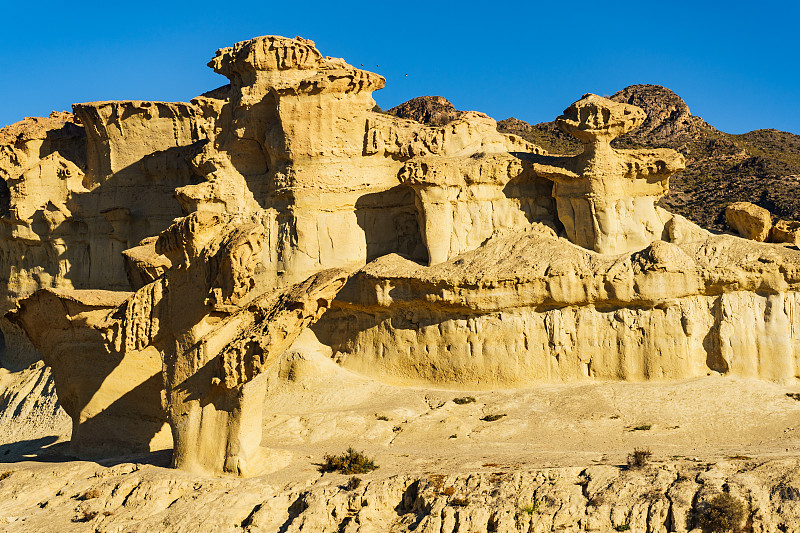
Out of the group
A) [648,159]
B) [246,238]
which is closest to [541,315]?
[648,159]

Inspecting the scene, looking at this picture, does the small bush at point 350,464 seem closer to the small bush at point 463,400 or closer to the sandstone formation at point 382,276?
the sandstone formation at point 382,276

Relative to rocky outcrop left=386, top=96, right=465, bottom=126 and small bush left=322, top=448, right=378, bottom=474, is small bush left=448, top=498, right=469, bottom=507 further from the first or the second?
rocky outcrop left=386, top=96, right=465, bottom=126

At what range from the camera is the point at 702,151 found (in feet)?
148

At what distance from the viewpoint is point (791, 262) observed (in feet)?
72.6

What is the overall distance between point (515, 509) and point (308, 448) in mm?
6583

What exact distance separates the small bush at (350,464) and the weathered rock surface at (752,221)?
12743 millimetres

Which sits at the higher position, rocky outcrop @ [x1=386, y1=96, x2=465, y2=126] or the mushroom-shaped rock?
rocky outcrop @ [x1=386, y1=96, x2=465, y2=126]

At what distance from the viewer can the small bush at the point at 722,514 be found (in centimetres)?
1305

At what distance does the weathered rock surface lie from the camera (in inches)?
955

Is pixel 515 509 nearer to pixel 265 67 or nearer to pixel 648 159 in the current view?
pixel 648 159

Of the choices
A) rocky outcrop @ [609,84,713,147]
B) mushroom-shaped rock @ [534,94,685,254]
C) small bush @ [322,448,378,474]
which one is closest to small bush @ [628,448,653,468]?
small bush @ [322,448,378,474]

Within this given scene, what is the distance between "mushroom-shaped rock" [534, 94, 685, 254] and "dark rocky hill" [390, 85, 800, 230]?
12989 mm

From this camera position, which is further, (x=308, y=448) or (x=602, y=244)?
(x=602, y=244)

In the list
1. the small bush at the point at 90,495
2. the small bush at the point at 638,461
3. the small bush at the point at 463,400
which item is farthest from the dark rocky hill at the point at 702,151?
the small bush at the point at 90,495
